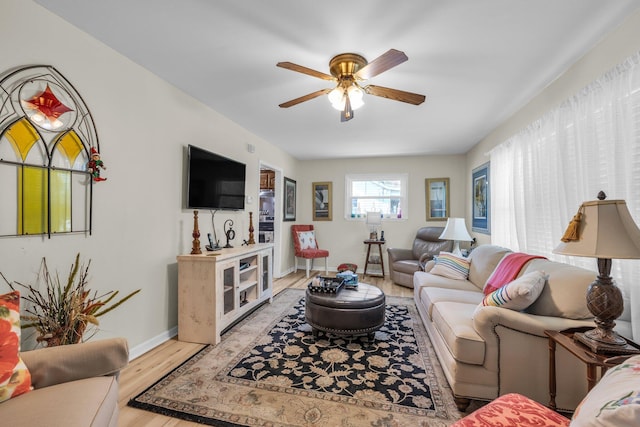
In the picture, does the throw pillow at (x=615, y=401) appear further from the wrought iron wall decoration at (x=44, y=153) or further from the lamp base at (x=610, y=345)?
the wrought iron wall decoration at (x=44, y=153)

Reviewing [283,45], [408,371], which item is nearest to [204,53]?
[283,45]

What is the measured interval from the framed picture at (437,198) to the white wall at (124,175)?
4227mm

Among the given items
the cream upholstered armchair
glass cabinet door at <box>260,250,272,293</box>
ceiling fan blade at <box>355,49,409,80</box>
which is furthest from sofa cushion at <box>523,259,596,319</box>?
the cream upholstered armchair

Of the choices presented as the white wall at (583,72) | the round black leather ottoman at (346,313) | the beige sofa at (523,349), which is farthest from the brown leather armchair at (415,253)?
the beige sofa at (523,349)

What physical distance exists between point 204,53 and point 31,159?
1.31 m

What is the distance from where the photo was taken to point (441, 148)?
4918 mm

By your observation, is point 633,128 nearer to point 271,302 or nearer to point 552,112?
point 552,112

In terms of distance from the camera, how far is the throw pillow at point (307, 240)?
546 cm

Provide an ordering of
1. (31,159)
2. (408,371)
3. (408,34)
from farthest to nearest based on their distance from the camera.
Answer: (408,371) → (408,34) → (31,159)

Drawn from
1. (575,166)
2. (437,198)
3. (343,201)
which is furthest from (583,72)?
(343,201)

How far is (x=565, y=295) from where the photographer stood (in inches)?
69.0

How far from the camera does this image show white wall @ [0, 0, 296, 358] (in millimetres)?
1630

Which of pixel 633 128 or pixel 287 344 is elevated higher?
pixel 633 128

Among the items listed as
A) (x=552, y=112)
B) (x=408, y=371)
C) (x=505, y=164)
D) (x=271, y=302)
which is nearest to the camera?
(x=408, y=371)
